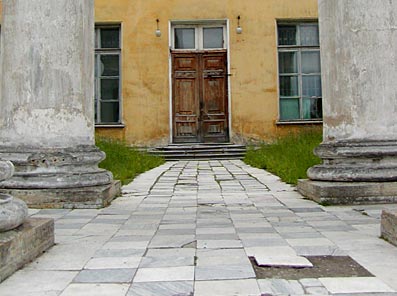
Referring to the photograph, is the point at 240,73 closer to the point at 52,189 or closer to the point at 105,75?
the point at 105,75

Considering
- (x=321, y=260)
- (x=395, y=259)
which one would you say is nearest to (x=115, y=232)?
(x=321, y=260)

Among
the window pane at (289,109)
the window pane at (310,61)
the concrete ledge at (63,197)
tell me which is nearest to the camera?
the concrete ledge at (63,197)

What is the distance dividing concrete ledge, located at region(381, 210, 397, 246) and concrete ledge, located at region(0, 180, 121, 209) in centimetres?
268

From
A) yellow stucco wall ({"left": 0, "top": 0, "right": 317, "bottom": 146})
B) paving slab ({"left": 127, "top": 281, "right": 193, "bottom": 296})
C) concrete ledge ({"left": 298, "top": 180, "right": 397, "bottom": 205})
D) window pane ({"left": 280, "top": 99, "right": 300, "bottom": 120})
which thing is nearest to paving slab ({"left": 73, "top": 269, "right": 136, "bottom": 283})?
paving slab ({"left": 127, "top": 281, "right": 193, "bottom": 296})

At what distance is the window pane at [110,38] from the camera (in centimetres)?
1431

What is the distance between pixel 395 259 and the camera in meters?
2.77

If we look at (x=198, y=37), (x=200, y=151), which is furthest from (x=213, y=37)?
(x=200, y=151)

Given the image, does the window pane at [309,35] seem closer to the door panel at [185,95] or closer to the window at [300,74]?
the window at [300,74]

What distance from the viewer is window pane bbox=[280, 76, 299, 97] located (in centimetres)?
Answer: 1419

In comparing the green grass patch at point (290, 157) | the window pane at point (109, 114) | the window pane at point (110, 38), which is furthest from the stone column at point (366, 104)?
the window pane at point (110, 38)

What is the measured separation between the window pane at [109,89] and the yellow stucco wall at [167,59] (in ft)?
1.14

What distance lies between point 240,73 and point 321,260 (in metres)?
11.5

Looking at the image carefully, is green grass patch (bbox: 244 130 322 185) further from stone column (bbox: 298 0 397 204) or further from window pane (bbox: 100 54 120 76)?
window pane (bbox: 100 54 120 76)

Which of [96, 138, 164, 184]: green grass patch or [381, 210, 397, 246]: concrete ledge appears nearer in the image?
[381, 210, 397, 246]: concrete ledge
